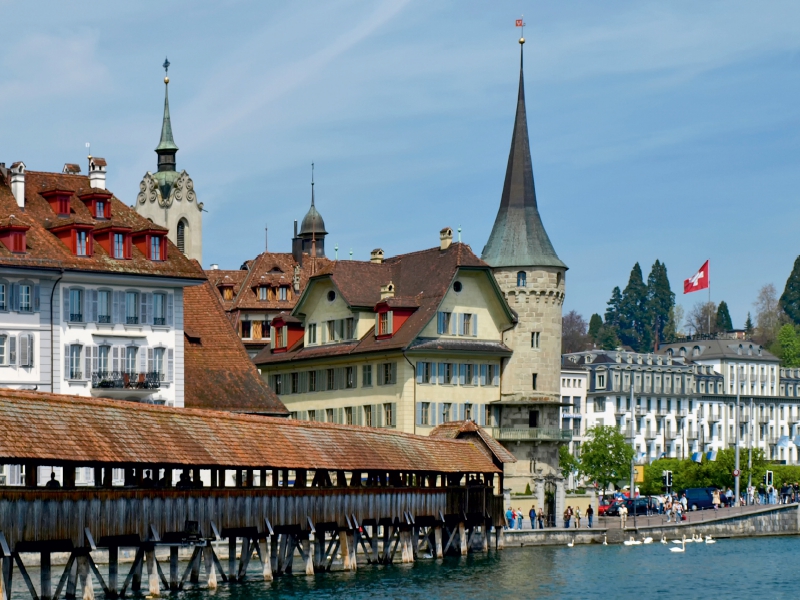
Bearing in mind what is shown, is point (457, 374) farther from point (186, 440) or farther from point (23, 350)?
point (186, 440)

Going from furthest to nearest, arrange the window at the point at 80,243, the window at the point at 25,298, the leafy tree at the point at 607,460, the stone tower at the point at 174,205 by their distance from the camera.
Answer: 1. the stone tower at the point at 174,205
2. the leafy tree at the point at 607,460
3. the window at the point at 80,243
4. the window at the point at 25,298

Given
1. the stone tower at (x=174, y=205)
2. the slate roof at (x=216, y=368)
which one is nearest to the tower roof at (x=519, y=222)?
the slate roof at (x=216, y=368)

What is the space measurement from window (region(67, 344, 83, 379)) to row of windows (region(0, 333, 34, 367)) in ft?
5.94

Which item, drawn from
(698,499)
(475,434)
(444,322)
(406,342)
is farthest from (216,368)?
(698,499)

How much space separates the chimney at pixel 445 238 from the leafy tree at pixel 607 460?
34.0 metres

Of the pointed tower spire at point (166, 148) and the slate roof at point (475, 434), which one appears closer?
the slate roof at point (475, 434)

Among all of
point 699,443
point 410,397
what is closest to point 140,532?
point 410,397

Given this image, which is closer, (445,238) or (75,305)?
(75,305)

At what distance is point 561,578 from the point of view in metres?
64.2

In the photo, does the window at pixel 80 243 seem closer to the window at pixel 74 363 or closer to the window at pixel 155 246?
the window at pixel 155 246

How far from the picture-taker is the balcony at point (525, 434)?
93188 mm

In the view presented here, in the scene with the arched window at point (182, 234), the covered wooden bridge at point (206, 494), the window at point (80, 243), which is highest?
the arched window at point (182, 234)

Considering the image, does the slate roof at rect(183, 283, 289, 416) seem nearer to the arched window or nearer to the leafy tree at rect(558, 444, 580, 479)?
the leafy tree at rect(558, 444, 580, 479)

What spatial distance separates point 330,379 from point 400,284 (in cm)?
→ 646
